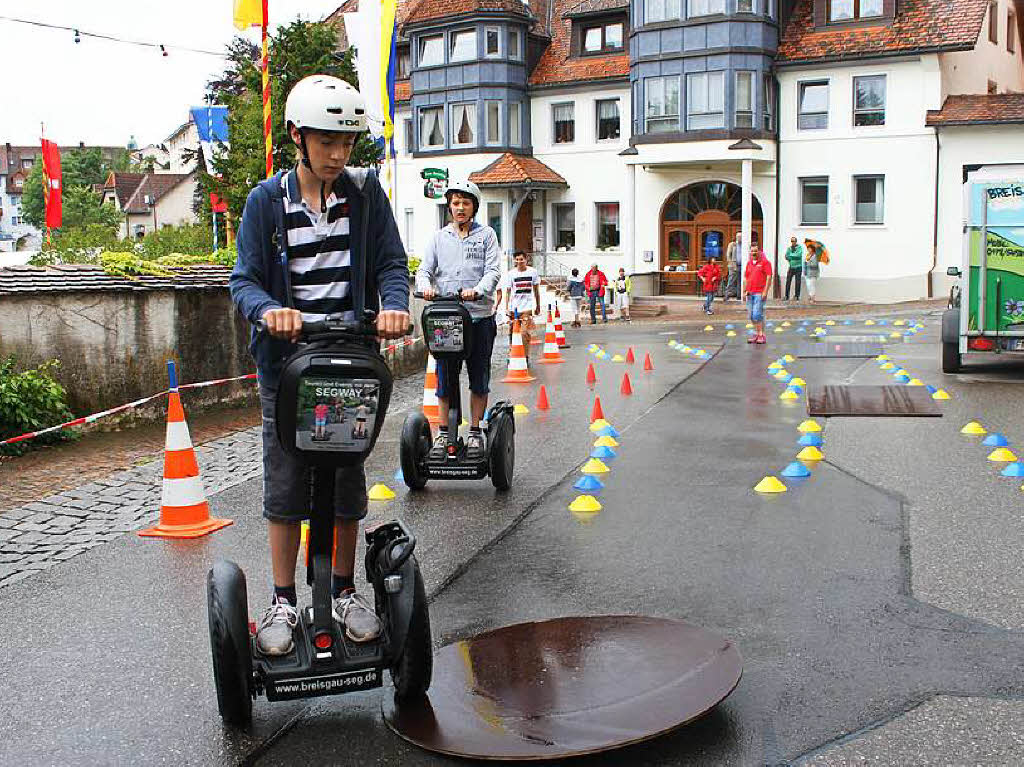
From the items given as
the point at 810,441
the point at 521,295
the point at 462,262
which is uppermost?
the point at 462,262

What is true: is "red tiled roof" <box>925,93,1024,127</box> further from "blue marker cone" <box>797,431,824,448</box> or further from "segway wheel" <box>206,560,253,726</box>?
"segway wheel" <box>206,560,253,726</box>

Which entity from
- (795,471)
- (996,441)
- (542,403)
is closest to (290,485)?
(795,471)

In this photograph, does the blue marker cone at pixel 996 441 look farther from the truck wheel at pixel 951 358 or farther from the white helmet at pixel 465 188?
the truck wheel at pixel 951 358

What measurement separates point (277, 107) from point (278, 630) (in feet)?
57.7

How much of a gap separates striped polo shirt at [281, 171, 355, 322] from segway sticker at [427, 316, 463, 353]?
3.51 m

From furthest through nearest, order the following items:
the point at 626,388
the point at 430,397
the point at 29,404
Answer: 1. the point at 626,388
2. the point at 430,397
3. the point at 29,404

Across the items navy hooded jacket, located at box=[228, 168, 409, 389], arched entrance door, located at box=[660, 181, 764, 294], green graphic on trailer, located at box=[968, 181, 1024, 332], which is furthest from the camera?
arched entrance door, located at box=[660, 181, 764, 294]

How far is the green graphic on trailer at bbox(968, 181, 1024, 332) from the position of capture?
1494 centimetres

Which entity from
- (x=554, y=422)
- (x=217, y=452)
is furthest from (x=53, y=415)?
(x=554, y=422)

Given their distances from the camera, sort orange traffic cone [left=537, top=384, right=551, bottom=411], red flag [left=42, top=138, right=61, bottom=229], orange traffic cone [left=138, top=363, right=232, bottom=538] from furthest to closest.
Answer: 1. red flag [left=42, top=138, right=61, bottom=229]
2. orange traffic cone [left=537, top=384, right=551, bottom=411]
3. orange traffic cone [left=138, top=363, right=232, bottom=538]

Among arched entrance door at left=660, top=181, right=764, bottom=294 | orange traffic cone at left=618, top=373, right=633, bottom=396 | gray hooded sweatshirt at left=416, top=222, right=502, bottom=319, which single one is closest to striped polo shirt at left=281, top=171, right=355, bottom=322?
gray hooded sweatshirt at left=416, top=222, right=502, bottom=319

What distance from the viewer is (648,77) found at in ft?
133

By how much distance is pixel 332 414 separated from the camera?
404 cm

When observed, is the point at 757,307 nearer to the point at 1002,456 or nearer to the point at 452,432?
the point at 1002,456
